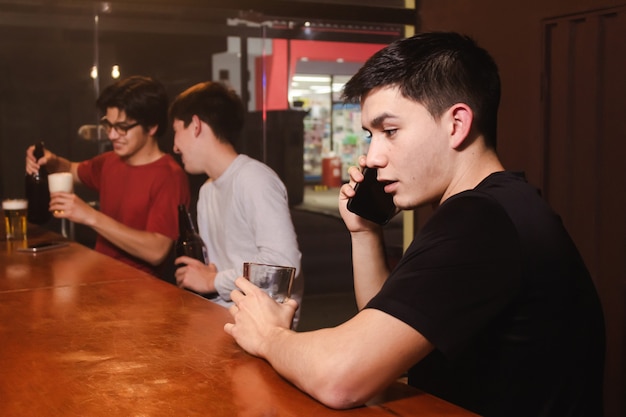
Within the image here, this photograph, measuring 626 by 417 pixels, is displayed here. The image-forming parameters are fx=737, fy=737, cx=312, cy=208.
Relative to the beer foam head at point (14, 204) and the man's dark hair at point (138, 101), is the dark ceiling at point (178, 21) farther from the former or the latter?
the beer foam head at point (14, 204)

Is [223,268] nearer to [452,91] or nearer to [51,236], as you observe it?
[51,236]

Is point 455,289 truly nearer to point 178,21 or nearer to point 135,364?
point 135,364

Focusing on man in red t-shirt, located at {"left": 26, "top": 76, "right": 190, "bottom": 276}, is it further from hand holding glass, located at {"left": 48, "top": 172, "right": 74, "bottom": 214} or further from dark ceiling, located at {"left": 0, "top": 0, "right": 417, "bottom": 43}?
dark ceiling, located at {"left": 0, "top": 0, "right": 417, "bottom": 43}

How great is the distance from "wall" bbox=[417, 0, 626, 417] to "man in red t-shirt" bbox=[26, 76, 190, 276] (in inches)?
69.4

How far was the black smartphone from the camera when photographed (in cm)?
177

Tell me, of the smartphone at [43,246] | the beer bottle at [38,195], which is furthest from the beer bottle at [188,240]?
the beer bottle at [38,195]

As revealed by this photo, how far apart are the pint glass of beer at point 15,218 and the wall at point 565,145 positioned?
2.44 metres

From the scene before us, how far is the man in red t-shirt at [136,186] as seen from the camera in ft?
10.1

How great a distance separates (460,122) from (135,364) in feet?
2.39

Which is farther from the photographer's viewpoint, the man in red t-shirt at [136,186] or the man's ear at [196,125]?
the man in red t-shirt at [136,186]

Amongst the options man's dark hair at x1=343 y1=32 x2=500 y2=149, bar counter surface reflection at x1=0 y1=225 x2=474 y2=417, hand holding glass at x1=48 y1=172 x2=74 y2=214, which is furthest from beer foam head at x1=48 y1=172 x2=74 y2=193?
man's dark hair at x1=343 y1=32 x2=500 y2=149

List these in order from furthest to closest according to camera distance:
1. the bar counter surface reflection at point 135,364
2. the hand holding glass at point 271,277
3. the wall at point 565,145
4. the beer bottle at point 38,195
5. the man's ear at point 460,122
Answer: the beer bottle at point 38,195 → the wall at point 565,145 → the hand holding glass at point 271,277 → the man's ear at point 460,122 → the bar counter surface reflection at point 135,364

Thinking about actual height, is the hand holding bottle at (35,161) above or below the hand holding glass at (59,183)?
above

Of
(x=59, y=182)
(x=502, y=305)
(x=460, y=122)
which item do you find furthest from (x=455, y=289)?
(x=59, y=182)
